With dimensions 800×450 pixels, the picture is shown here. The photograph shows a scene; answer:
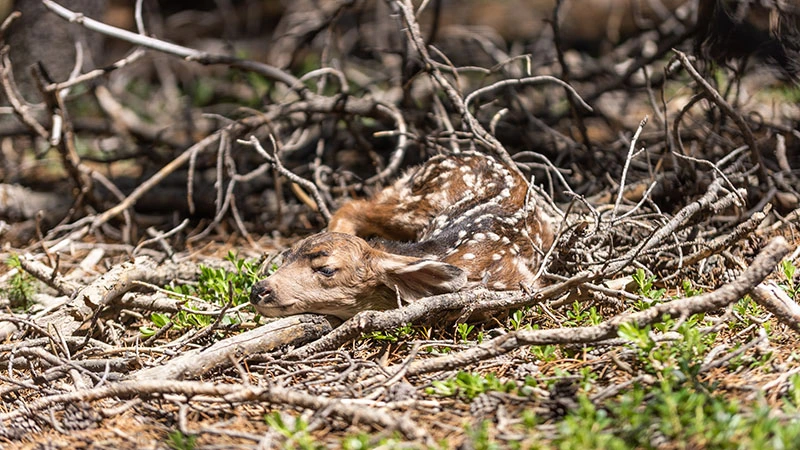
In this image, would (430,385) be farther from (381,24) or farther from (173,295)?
(381,24)

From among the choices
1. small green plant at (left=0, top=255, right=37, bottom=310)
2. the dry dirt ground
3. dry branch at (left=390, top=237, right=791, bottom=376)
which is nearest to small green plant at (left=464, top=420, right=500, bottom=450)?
the dry dirt ground

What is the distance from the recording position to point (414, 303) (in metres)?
3.58

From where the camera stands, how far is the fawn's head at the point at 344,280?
3.69 metres

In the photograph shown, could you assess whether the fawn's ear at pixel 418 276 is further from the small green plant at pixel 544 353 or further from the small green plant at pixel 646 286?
the small green plant at pixel 646 286

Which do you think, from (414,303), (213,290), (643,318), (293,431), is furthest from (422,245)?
(293,431)

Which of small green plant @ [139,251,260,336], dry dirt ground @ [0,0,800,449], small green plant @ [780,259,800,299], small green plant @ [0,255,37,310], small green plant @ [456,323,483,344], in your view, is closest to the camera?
dry dirt ground @ [0,0,800,449]

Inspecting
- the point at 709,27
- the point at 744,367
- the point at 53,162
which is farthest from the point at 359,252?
the point at 53,162

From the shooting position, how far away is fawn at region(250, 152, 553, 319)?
12.3 ft

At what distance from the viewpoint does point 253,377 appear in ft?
11.2

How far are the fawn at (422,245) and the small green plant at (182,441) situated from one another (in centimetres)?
99

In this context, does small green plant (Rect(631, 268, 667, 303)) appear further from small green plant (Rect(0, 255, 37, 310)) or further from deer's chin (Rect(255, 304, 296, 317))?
small green plant (Rect(0, 255, 37, 310))

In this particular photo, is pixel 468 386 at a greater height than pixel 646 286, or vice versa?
pixel 468 386

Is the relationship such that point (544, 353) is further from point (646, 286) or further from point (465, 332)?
point (646, 286)

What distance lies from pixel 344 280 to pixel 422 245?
2.08 feet
